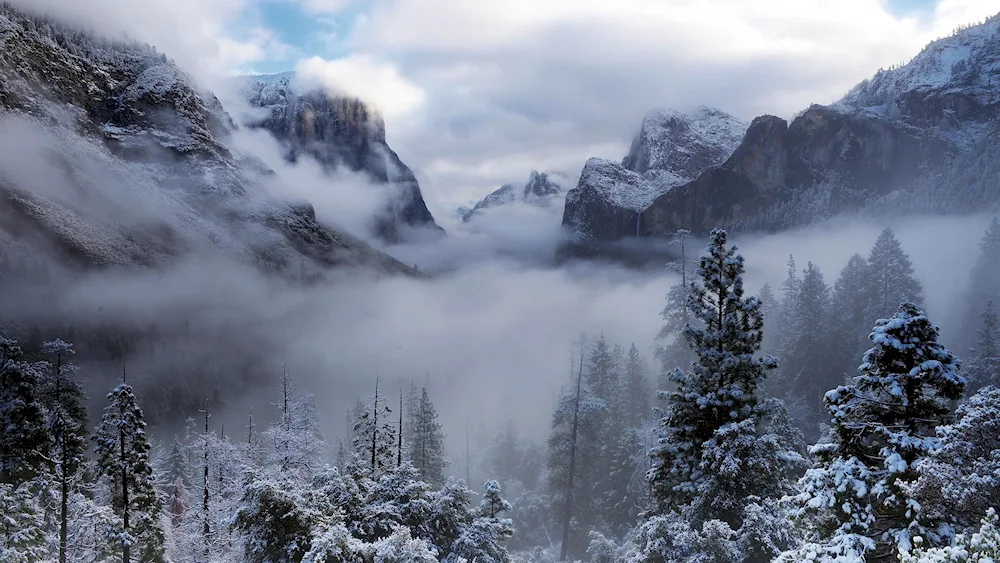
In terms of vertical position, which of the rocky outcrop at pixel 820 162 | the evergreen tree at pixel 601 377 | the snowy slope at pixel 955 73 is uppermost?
the snowy slope at pixel 955 73

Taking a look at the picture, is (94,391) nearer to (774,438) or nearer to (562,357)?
(562,357)

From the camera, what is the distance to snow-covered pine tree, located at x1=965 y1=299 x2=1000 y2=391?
38.4m

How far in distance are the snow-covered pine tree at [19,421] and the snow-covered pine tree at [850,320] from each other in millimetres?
53599

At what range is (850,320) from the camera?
2103 inches

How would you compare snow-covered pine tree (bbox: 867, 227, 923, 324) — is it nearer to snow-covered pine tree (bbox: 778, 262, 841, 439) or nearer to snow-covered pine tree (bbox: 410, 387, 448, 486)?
snow-covered pine tree (bbox: 778, 262, 841, 439)

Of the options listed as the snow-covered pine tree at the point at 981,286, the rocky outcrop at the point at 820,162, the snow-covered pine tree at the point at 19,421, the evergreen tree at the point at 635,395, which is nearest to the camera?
the snow-covered pine tree at the point at 19,421

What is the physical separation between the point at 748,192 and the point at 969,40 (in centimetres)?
8615

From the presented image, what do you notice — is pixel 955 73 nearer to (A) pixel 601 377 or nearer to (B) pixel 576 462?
(A) pixel 601 377

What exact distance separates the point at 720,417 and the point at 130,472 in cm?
2288

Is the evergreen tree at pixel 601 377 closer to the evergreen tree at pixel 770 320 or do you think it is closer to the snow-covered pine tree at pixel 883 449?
the evergreen tree at pixel 770 320

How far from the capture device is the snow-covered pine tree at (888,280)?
4844 cm

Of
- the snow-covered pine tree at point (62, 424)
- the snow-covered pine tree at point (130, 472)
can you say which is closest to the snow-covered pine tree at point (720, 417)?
the snow-covered pine tree at point (130, 472)

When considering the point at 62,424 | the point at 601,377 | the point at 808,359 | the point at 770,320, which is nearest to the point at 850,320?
the point at 808,359

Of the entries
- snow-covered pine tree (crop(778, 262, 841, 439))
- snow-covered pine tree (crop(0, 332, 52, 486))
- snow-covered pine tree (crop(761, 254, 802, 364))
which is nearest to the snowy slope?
snow-covered pine tree (crop(761, 254, 802, 364))
